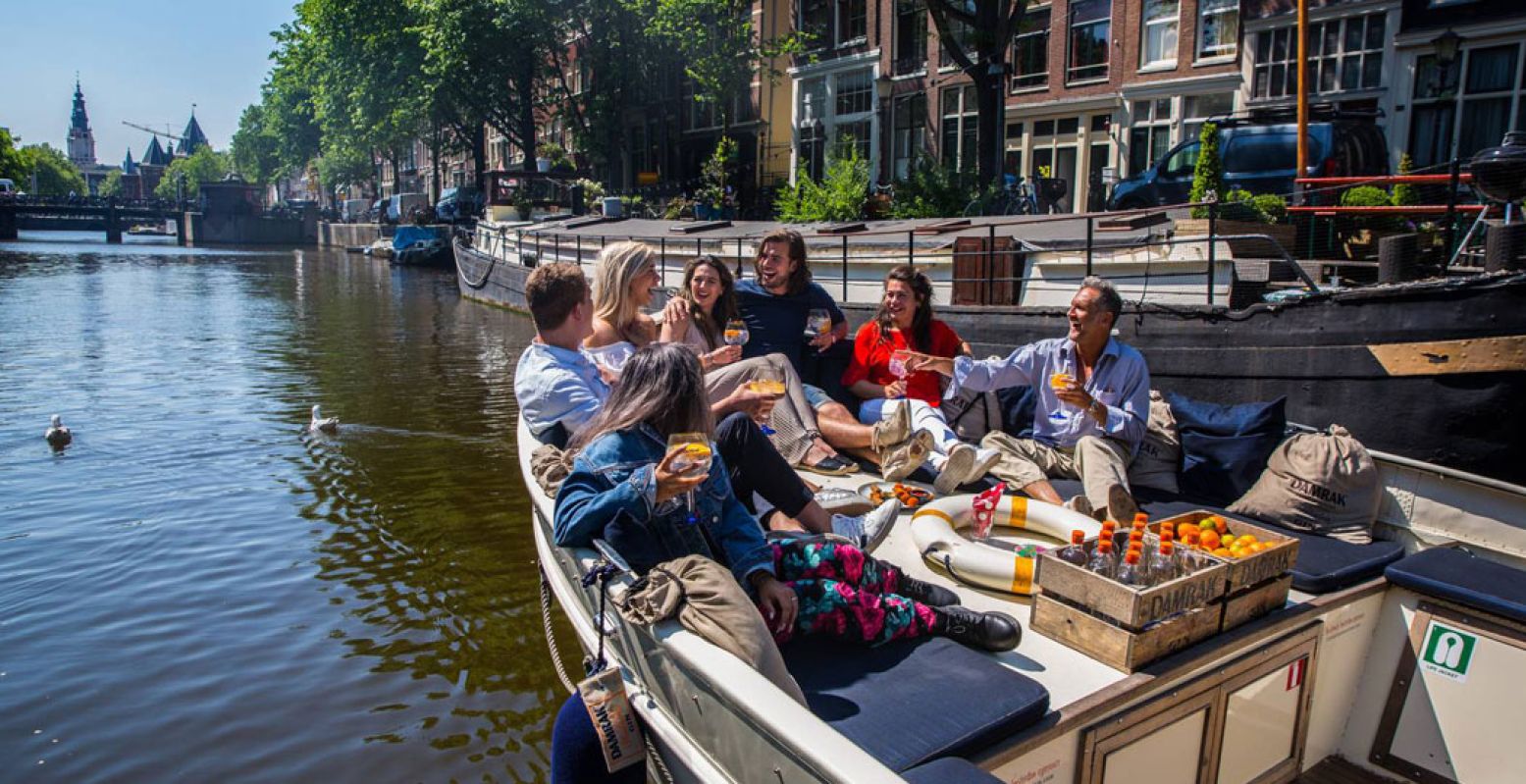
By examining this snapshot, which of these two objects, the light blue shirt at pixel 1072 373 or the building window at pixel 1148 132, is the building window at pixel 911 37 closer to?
the building window at pixel 1148 132

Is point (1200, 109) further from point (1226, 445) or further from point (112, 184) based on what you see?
point (112, 184)

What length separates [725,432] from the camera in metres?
3.86

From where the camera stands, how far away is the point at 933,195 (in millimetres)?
18484

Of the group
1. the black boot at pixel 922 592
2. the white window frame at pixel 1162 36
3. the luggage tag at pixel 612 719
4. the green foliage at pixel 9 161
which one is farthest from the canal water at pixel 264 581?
the green foliage at pixel 9 161

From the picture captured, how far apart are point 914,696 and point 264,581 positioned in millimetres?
5025

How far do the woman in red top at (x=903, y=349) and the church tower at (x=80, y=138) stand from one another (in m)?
224

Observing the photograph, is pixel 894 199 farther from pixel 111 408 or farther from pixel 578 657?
pixel 578 657

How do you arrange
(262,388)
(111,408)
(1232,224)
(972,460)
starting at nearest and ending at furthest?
(972,460) → (1232,224) → (111,408) → (262,388)

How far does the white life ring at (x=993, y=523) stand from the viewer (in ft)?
12.4

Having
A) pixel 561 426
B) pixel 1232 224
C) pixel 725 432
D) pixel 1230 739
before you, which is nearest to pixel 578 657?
pixel 561 426

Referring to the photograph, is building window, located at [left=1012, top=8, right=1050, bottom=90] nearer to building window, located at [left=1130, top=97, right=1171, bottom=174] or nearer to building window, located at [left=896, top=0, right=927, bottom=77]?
building window, located at [left=1130, top=97, right=1171, bottom=174]

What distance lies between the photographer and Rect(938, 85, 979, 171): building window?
24047 millimetres

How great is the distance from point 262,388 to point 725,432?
11.0 meters

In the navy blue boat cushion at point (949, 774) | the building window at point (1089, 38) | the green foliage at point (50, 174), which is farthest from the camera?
the green foliage at point (50, 174)
